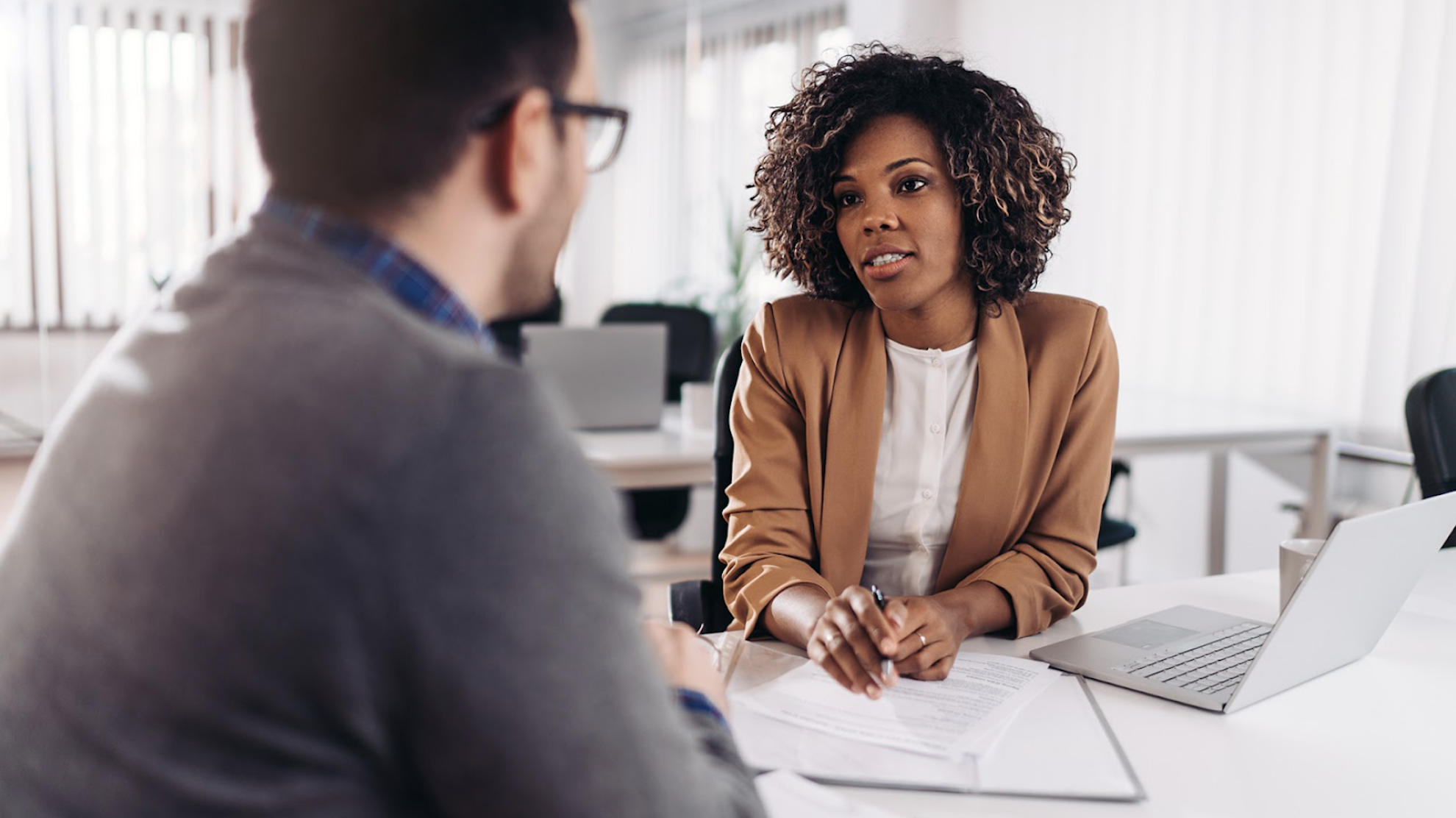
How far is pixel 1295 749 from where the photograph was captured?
Answer: 979mm

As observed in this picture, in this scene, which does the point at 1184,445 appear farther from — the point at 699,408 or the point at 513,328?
the point at 513,328

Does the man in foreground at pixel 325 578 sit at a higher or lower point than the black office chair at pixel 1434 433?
higher

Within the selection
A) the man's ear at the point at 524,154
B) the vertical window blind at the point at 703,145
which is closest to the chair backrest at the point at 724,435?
the man's ear at the point at 524,154

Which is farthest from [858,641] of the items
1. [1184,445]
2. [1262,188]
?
[1262,188]

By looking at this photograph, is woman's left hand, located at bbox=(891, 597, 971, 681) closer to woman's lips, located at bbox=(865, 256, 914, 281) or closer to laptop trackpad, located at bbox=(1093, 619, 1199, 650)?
laptop trackpad, located at bbox=(1093, 619, 1199, 650)

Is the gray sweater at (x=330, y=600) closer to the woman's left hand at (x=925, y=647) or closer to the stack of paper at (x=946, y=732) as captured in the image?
the stack of paper at (x=946, y=732)

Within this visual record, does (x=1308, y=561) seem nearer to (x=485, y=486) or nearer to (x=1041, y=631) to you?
(x=1041, y=631)

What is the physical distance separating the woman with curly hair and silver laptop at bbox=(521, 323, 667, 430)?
117 centimetres

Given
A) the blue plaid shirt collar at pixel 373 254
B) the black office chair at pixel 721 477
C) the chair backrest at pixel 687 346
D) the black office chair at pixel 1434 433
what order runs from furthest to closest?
the chair backrest at pixel 687 346, the black office chair at pixel 1434 433, the black office chair at pixel 721 477, the blue plaid shirt collar at pixel 373 254

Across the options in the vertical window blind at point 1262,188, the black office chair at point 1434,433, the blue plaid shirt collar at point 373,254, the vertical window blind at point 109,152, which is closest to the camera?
the blue plaid shirt collar at point 373,254

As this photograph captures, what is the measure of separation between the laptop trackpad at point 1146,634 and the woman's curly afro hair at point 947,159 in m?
0.48

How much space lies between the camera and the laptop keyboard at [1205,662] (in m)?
1.12

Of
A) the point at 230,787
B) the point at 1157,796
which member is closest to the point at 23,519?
the point at 230,787

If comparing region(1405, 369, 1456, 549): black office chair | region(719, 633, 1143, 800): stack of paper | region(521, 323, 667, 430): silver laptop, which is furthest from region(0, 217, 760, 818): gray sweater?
region(521, 323, 667, 430): silver laptop
